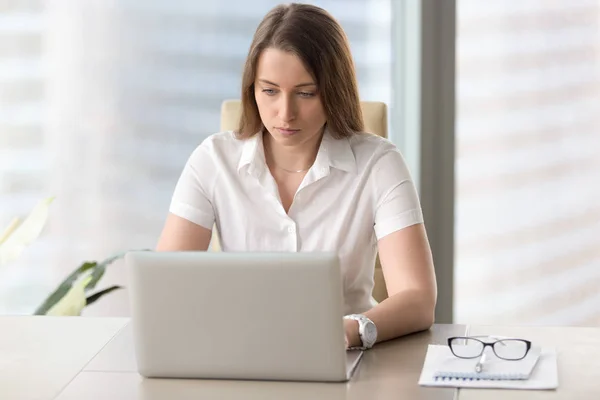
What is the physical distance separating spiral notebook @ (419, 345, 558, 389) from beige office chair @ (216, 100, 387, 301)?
0.73 m

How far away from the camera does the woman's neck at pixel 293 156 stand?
210 cm

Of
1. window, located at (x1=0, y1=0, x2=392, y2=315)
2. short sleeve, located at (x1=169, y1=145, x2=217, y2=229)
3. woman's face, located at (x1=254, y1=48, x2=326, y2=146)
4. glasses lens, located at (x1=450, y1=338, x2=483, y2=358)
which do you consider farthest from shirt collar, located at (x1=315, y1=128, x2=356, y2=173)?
window, located at (x1=0, y1=0, x2=392, y2=315)

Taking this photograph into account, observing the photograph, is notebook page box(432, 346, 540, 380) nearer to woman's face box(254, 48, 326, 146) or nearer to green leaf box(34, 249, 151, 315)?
woman's face box(254, 48, 326, 146)

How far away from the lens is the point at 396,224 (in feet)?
6.43

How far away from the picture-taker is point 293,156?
6.89ft

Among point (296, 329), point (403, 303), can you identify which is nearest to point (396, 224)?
point (403, 303)

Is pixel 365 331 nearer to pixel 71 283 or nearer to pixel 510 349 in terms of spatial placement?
pixel 510 349

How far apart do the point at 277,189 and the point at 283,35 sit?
34 centimetres

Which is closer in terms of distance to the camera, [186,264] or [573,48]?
[186,264]

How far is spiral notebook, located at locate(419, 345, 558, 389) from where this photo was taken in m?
1.38

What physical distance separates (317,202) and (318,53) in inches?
13.2

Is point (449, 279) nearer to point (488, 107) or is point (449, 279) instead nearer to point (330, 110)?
point (488, 107)

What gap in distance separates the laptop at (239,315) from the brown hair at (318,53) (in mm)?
701

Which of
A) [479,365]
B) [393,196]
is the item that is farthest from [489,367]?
[393,196]
